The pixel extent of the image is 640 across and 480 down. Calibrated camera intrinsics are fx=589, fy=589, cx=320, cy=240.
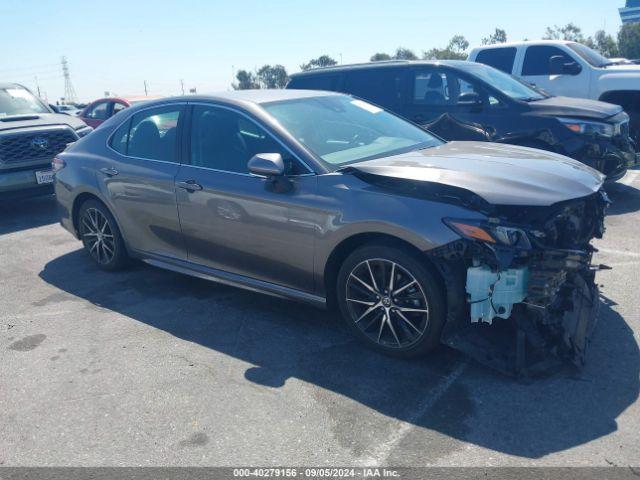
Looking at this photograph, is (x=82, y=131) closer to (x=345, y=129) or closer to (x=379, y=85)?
(x=379, y=85)

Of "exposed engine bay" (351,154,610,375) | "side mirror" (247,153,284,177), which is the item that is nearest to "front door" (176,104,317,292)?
"side mirror" (247,153,284,177)

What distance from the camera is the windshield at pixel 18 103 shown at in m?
9.33

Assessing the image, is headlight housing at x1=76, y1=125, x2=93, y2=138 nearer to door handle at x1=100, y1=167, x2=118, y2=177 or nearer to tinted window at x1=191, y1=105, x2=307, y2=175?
door handle at x1=100, y1=167, x2=118, y2=177

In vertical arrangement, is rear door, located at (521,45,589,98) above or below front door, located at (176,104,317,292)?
above

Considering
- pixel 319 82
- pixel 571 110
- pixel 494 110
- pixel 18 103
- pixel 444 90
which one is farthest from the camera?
pixel 18 103

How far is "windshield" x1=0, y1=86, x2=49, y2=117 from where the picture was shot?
9.33 meters

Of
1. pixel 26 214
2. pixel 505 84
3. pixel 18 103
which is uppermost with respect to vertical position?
pixel 505 84

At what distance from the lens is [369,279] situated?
12.4 feet

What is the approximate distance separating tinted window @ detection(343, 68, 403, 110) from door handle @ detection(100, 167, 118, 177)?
4.21m

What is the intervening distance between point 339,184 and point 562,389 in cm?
182

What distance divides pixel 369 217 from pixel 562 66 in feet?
28.4

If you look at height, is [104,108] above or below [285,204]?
below

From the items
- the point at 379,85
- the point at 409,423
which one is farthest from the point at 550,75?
the point at 409,423

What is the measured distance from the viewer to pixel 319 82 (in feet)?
29.3
